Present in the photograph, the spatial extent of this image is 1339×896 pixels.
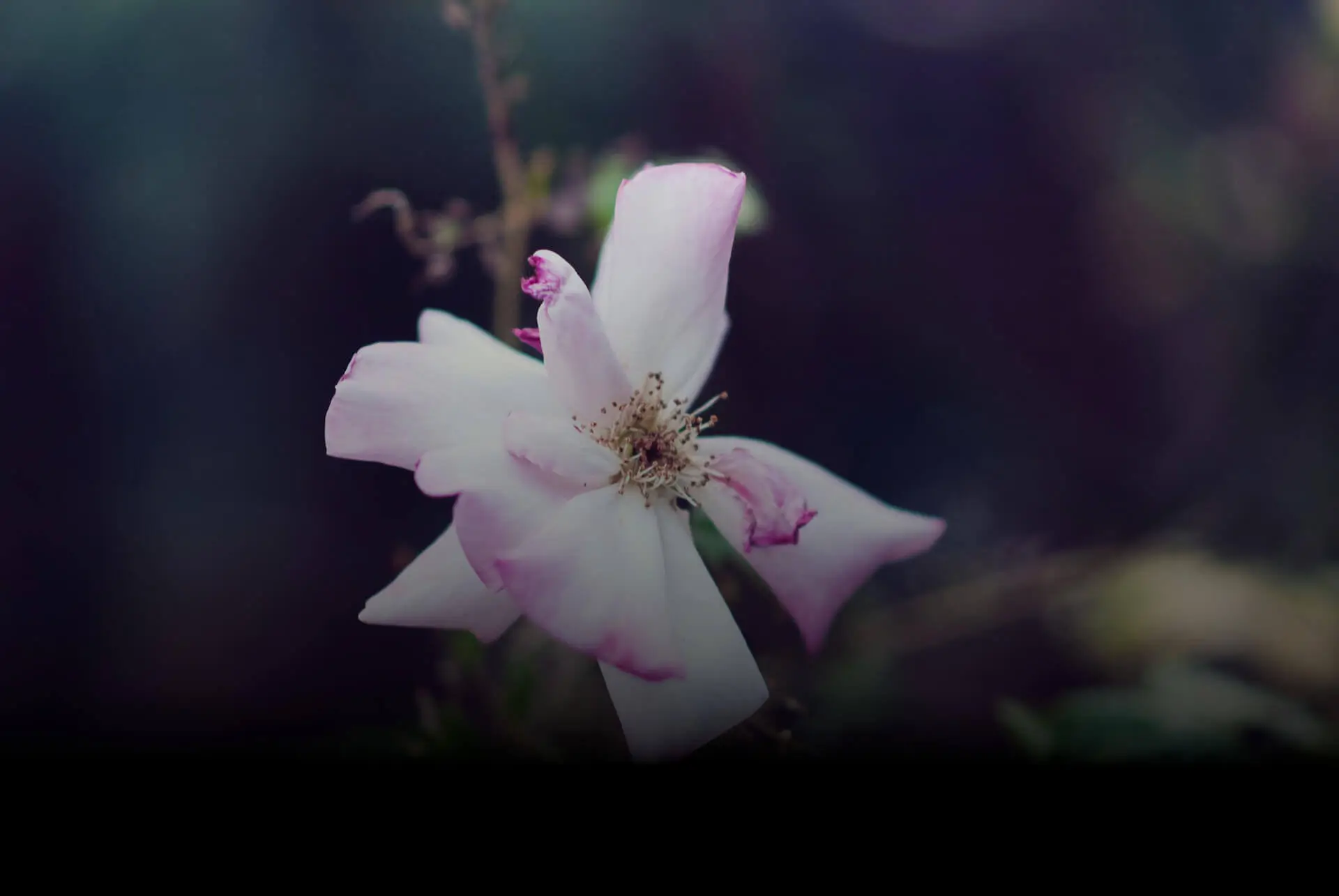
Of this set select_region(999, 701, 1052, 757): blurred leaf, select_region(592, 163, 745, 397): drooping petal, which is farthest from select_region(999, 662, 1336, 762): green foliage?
select_region(592, 163, 745, 397): drooping petal

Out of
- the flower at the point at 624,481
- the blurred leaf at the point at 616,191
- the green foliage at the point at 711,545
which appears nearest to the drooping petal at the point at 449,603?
the flower at the point at 624,481

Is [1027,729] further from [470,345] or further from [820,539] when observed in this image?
[470,345]

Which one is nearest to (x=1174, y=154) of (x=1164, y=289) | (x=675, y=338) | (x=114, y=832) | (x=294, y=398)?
(x=1164, y=289)

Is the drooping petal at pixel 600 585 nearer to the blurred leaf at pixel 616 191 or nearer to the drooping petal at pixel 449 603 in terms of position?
the drooping petal at pixel 449 603

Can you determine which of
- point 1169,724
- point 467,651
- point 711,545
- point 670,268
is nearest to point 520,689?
point 467,651

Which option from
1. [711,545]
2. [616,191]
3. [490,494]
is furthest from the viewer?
[616,191]

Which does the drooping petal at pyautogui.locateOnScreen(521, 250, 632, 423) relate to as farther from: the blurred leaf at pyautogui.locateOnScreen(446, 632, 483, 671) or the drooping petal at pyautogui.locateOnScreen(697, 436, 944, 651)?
the blurred leaf at pyautogui.locateOnScreen(446, 632, 483, 671)

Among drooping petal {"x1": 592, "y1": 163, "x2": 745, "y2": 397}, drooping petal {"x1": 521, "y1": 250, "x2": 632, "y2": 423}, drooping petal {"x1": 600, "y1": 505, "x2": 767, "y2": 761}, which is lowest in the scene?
drooping petal {"x1": 600, "y1": 505, "x2": 767, "y2": 761}
